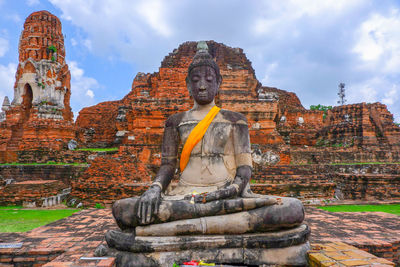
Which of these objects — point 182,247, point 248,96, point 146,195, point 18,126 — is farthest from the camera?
point 18,126

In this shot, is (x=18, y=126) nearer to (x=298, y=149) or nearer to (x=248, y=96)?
(x=248, y=96)

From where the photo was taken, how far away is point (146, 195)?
320cm

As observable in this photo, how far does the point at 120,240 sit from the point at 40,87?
53.8 ft

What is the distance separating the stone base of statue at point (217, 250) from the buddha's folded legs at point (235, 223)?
0.06 meters

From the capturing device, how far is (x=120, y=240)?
303cm

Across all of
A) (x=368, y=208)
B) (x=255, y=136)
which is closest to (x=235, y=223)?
(x=368, y=208)

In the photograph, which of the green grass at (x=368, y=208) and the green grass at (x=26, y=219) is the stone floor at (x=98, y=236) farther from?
the green grass at (x=368, y=208)

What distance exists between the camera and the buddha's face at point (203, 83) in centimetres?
392

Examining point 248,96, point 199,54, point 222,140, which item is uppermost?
point 248,96

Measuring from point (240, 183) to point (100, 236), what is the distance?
90.2 inches

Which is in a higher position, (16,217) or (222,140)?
(222,140)

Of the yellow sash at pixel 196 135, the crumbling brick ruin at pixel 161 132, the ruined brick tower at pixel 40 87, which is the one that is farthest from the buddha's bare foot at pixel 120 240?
the ruined brick tower at pixel 40 87

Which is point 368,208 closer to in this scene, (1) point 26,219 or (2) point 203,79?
(2) point 203,79

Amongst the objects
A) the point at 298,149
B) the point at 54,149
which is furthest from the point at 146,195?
the point at 298,149
